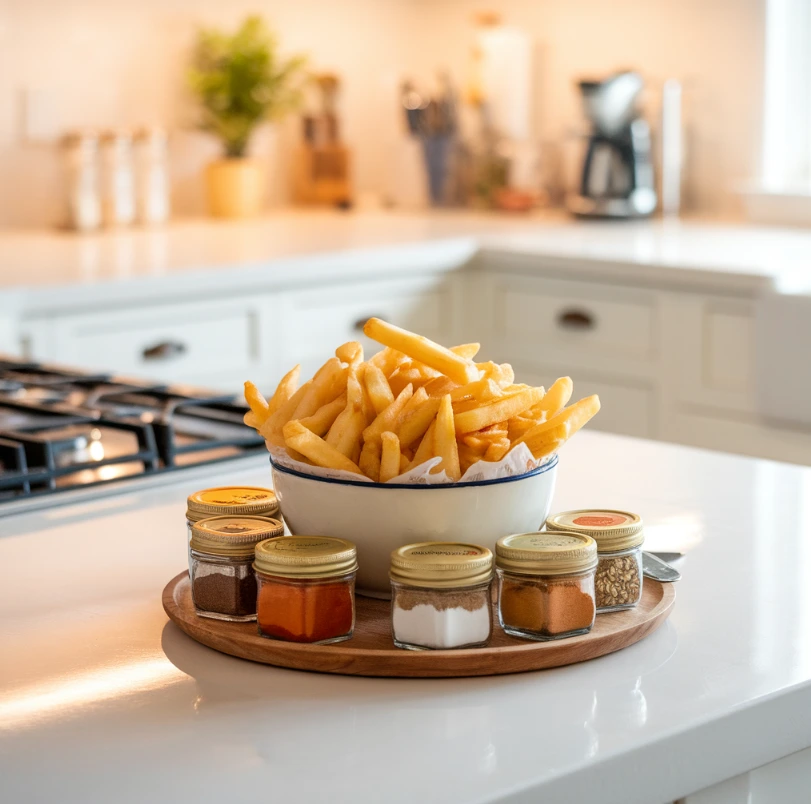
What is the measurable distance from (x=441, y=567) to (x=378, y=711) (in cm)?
8

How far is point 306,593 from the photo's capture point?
2.33 ft

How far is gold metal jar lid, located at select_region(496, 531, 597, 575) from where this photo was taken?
27.9 inches

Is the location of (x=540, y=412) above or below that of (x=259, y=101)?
below

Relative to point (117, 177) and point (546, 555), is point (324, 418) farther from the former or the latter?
point (117, 177)

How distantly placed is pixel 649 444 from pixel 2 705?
30.3 inches

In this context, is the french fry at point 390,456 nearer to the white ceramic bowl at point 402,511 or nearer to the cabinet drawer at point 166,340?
the white ceramic bowl at point 402,511

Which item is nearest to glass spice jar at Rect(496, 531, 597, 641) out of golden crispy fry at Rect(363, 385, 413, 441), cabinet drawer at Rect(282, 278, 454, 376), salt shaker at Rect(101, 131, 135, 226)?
golden crispy fry at Rect(363, 385, 413, 441)

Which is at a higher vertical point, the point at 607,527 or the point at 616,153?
the point at 616,153

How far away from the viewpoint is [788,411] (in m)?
2.25

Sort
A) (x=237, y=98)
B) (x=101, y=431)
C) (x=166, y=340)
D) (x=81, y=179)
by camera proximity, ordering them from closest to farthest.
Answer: (x=101, y=431) → (x=166, y=340) → (x=81, y=179) → (x=237, y=98)

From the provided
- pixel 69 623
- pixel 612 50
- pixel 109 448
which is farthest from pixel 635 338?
pixel 69 623

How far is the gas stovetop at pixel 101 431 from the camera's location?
1.10m

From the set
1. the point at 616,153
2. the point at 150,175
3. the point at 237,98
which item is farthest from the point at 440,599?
the point at 237,98

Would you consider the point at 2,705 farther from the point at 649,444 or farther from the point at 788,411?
the point at 788,411
